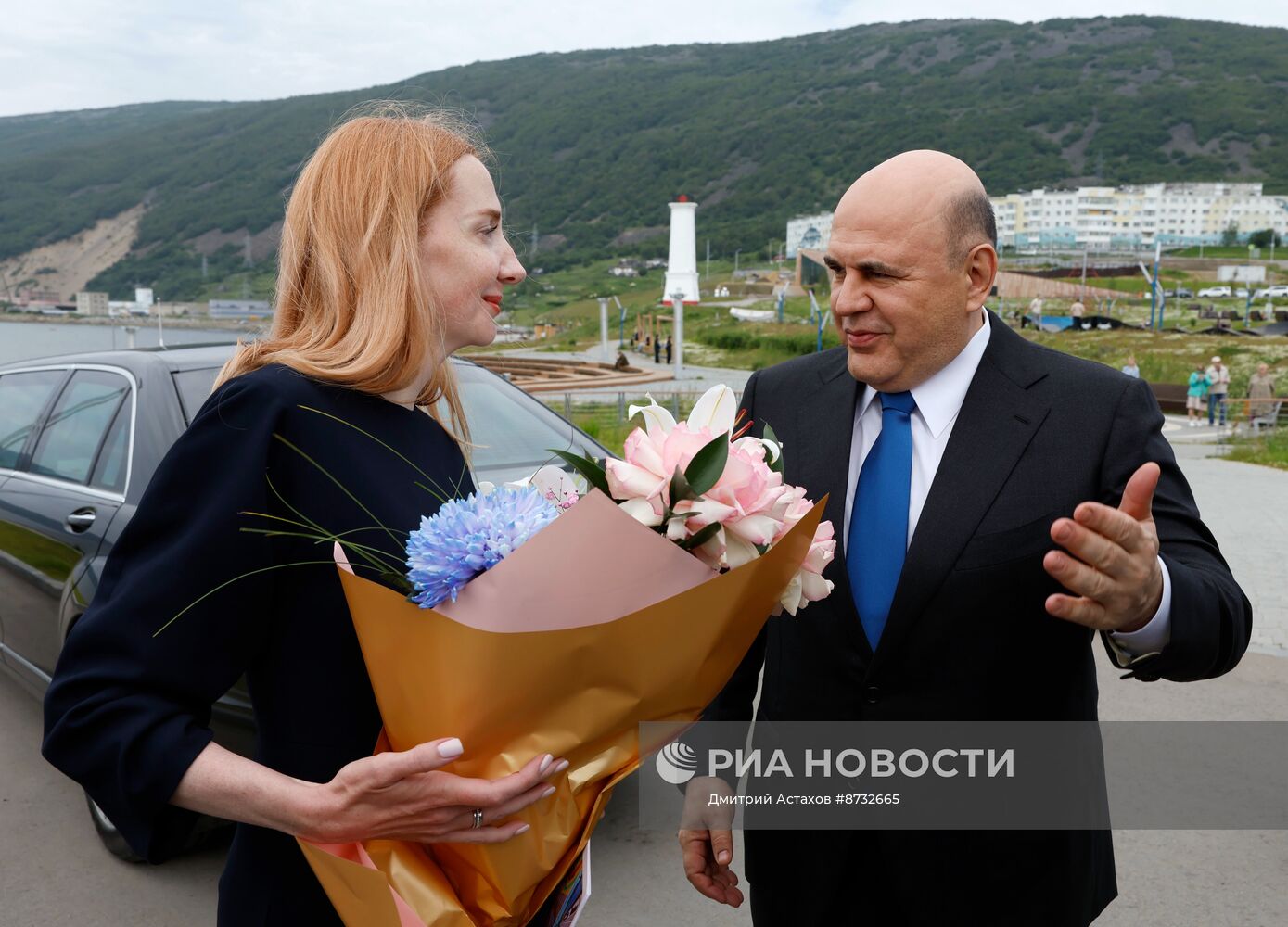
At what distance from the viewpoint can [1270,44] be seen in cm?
18038

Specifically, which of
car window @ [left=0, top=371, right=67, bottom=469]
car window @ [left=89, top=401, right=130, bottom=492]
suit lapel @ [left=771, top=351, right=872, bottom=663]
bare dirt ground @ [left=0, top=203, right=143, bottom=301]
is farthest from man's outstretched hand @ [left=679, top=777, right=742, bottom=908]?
bare dirt ground @ [left=0, top=203, right=143, bottom=301]

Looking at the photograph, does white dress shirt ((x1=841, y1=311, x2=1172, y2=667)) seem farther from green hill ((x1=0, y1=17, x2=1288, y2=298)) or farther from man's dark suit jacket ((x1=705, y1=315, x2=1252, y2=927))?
green hill ((x1=0, y1=17, x2=1288, y2=298))

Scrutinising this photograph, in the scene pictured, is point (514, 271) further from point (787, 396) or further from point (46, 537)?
point (46, 537)

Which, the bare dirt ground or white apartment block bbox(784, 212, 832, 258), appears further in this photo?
the bare dirt ground

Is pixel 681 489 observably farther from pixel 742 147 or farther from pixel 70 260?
pixel 742 147

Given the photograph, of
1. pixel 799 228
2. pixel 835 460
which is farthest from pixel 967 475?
pixel 799 228

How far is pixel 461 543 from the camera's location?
50.4 inches

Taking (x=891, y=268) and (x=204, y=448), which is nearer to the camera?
(x=204, y=448)

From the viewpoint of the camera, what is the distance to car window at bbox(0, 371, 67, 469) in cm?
496

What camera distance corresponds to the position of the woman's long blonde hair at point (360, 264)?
1710 millimetres

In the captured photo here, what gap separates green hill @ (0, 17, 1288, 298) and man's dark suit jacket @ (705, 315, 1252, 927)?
13088 cm

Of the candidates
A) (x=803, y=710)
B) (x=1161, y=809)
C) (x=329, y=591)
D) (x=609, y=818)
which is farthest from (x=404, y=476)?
(x=1161, y=809)

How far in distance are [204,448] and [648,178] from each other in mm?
172904

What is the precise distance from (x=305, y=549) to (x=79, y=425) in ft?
11.5
